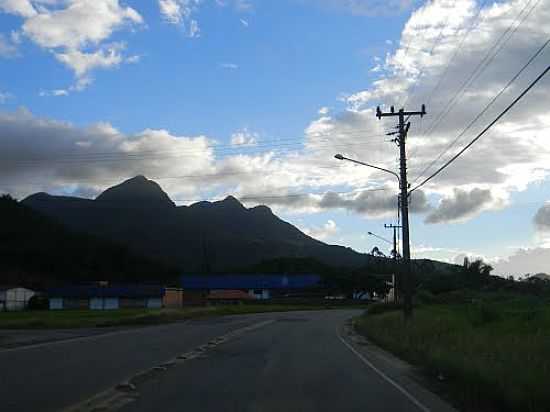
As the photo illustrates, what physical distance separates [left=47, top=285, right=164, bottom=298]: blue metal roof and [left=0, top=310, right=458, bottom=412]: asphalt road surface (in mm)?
89389

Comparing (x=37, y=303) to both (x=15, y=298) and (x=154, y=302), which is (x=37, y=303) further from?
(x=154, y=302)

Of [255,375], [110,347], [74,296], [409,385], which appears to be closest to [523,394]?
[409,385]

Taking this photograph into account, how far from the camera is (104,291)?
4747 inches

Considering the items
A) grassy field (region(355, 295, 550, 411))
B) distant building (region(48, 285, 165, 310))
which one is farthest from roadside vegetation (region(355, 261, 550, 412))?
distant building (region(48, 285, 165, 310))

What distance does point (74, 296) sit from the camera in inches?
4808

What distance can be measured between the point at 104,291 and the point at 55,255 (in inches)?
1521

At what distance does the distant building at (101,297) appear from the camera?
118 m

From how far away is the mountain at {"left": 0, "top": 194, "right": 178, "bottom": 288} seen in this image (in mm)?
150500

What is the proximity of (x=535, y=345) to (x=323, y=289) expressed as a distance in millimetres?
138664

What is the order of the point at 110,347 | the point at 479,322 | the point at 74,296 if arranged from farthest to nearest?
the point at 74,296
the point at 479,322
the point at 110,347

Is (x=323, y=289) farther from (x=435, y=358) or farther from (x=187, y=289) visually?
(x=435, y=358)

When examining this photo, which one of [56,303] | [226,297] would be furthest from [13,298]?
[226,297]

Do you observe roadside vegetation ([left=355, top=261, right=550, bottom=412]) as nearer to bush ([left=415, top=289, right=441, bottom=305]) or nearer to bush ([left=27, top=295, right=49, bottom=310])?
bush ([left=415, top=289, right=441, bottom=305])

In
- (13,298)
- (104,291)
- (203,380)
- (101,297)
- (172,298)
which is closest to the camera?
(203,380)
